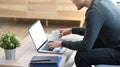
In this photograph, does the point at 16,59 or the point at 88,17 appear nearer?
the point at 88,17

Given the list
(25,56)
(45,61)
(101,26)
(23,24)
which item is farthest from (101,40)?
(23,24)

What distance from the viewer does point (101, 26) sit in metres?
2.11

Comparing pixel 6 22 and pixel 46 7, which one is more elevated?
pixel 46 7

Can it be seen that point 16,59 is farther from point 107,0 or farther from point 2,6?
point 2,6

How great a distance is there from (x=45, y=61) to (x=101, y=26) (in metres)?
0.53

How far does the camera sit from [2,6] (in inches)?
180

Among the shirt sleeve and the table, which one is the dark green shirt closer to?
the shirt sleeve

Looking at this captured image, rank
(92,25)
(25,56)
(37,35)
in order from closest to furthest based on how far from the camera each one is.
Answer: (92,25), (25,56), (37,35)

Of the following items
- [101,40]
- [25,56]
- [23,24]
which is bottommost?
[23,24]

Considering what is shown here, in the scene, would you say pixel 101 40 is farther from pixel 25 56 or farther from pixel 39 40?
pixel 25 56

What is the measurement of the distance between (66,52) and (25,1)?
7.46ft

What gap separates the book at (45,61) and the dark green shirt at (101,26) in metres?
0.15

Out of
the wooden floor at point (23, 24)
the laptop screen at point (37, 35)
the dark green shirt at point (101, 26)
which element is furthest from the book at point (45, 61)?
the wooden floor at point (23, 24)

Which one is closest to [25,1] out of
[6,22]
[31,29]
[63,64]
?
[6,22]
